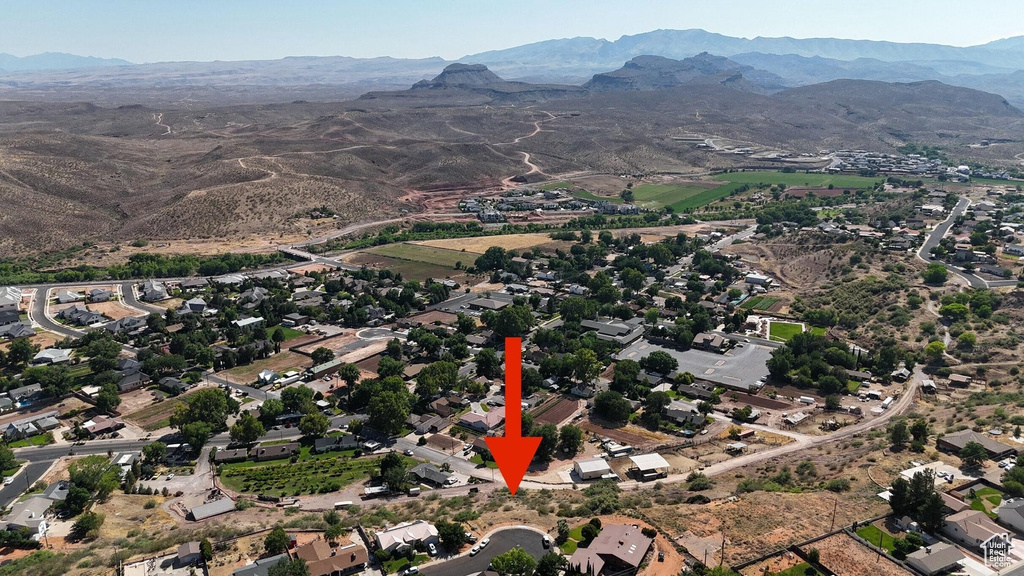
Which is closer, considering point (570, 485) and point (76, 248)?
point (570, 485)

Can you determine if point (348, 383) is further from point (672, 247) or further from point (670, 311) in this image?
point (672, 247)

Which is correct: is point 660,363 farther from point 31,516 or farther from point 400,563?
point 31,516

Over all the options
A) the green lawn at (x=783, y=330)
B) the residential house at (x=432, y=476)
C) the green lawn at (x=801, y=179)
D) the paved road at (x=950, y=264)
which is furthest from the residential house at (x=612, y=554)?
the green lawn at (x=801, y=179)

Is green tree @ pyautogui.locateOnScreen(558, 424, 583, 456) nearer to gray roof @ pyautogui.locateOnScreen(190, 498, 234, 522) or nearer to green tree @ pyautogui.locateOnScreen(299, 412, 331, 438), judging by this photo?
green tree @ pyautogui.locateOnScreen(299, 412, 331, 438)

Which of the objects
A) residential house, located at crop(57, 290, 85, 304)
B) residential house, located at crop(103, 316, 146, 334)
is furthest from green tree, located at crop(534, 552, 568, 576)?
residential house, located at crop(57, 290, 85, 304)

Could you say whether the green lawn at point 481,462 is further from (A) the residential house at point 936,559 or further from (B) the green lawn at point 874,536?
(A) the residential house at point 936,559

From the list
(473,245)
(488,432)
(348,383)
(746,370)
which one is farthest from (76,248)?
(746,370)

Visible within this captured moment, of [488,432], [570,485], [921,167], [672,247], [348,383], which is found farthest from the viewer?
[921,167]
